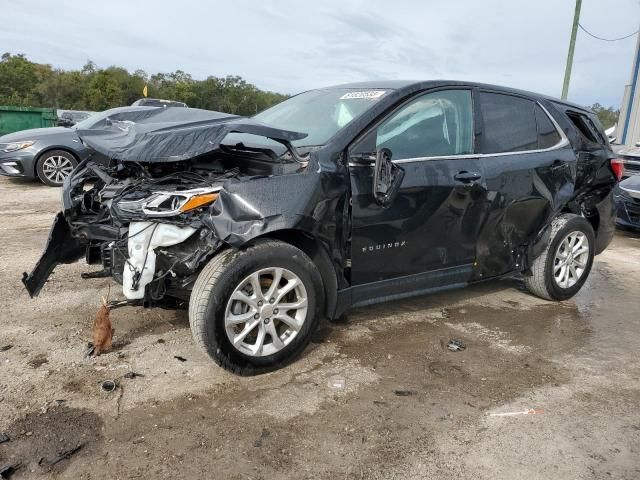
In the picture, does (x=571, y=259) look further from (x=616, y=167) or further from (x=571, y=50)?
(x=571, y=50)

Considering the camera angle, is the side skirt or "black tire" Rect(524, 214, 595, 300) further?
"black tire" Rect(524, 214, 595, 300)

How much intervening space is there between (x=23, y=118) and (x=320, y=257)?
15.1m

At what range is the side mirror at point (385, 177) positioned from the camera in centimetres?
317

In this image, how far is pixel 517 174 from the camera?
4078 mm

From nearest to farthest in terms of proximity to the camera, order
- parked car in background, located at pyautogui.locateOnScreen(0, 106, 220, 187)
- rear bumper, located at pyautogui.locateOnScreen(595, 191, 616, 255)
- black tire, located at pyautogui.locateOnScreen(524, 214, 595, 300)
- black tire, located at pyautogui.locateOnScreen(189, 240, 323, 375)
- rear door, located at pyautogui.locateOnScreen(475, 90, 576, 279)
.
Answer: black tire, located at pyautogui.locateOnScreen(189, 240, 323, 375) → rear door, located at pyautogui.locateOnScreen(475, 90, 576, 279) → black tire, located at pyautogui.locateOnScreen(524, 214, 595, 300) → rear bumper, located at pyautogui.locateOnScreen(595, 191, 616, 255) → parked car in background, located at pyautogui.locateOnScreen(0, 106, 220, 187)

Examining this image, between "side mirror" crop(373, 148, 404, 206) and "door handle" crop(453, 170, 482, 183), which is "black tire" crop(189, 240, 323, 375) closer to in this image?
"side mirror" crop(373, 148, 404, 206)

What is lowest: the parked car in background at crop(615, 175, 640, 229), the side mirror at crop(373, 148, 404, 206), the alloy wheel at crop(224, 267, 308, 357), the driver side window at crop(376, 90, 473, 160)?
the alloy wheel at crop(224, 267, 308, 357)

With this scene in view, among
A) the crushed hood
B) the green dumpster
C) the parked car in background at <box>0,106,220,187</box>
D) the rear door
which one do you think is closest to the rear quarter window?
the rear door

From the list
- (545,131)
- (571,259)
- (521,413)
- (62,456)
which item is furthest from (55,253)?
(571,259)

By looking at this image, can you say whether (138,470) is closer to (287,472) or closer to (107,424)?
(107,424)

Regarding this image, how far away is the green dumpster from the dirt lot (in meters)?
12.6

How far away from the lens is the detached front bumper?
11.6ft

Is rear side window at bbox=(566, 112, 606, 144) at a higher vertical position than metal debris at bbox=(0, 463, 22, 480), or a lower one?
higher

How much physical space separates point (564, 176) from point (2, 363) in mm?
4369
